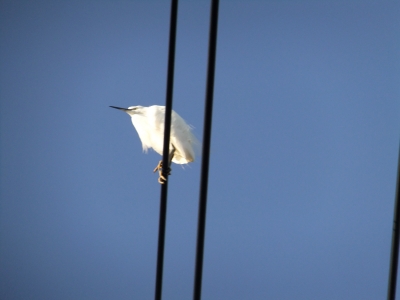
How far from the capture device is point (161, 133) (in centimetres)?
482

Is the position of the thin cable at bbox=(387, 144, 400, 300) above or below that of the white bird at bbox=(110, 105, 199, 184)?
below

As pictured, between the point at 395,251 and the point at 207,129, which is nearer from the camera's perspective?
the point at 395,251

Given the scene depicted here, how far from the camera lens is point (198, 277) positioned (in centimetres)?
178

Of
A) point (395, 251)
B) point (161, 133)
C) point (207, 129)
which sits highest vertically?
point (207, 129)

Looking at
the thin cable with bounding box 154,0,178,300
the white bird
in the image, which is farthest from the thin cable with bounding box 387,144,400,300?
the white bird

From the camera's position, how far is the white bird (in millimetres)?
4629

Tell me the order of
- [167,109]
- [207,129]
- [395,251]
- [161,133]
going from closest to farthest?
[395,251] < [207,129] < [167,109] < [161,133]

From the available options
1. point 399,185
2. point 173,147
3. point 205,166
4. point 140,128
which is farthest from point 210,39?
point 140,128

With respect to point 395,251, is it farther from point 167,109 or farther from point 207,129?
point 167,109

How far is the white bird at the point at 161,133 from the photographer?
4629 mm

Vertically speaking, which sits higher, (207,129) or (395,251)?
(207,129)

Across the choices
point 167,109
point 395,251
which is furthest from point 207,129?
point 395,251

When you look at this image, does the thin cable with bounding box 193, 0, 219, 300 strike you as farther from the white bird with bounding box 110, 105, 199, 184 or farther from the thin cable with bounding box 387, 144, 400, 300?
the white bird with bounding box 110, 105, 199, 184

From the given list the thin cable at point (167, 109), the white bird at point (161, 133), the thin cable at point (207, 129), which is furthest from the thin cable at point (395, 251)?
the white bird at point (161, 133)
